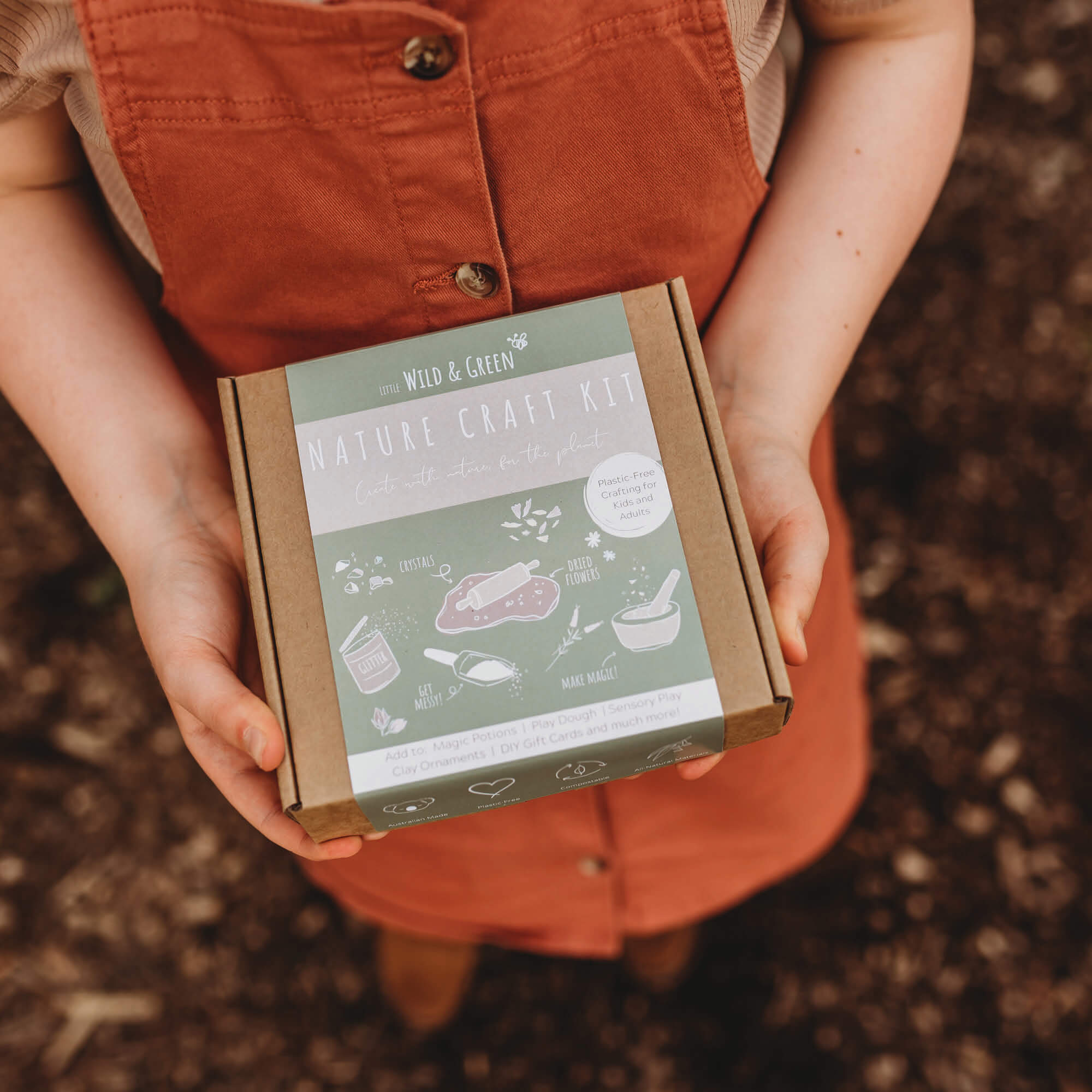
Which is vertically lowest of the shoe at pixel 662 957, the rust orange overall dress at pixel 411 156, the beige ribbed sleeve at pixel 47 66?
the shoe at pixel 662 957

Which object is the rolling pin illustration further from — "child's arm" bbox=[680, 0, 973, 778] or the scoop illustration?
"child's arm" bbox=[680, 0, 973, 778]

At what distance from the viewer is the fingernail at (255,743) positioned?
608 millimetres

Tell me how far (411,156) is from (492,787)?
1.46 feet

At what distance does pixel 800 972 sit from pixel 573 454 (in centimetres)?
119

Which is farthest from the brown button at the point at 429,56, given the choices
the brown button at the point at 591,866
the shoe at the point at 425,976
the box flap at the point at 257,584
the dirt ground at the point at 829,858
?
the dirt ground at the point at 829,858

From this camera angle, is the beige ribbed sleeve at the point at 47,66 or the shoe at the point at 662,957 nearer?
the beige ribbed sleeve at the point at 47,66

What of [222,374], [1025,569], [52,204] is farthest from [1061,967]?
[52,204]

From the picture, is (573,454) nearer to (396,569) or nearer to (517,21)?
(396,569)

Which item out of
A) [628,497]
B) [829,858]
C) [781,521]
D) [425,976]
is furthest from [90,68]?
[829,858]

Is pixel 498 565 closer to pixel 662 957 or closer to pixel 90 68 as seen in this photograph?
pixel 90 68

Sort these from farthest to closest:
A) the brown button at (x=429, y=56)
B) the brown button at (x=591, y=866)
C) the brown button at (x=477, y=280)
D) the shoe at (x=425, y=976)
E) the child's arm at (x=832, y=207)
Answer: the shoe at (x=425, y=976) → the brown button at (x=591, y=866) → the child's arm at (x=832, y=207) → the brown button at (x=477, y=280) → the brown button at (x=429, y=56)

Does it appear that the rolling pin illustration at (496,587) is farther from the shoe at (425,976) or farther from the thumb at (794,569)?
the shoe at (425,976)

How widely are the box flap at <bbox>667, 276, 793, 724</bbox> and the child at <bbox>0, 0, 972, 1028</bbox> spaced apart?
0.03 metres

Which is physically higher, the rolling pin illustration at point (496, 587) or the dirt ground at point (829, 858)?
the rolling pin illustration at point (496, 587)
